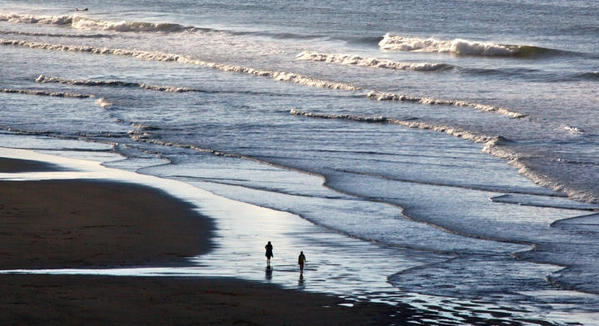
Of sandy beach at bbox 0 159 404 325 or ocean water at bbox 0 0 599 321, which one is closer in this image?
sandy beach at bbox 0 159 404 325

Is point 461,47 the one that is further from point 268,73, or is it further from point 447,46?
point 268,73

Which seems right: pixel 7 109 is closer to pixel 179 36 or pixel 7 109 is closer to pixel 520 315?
pixel 520 315

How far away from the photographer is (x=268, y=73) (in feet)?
131

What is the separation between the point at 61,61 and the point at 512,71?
17320 mm

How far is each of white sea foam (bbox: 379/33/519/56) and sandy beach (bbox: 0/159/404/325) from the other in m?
29.9

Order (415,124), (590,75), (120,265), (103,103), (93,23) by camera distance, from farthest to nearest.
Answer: (93,23) → (590,75) → (103,103) → (415,124) → (120,265)

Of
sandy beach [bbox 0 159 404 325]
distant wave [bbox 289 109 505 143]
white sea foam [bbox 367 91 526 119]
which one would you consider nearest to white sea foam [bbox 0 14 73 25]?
white sea foam [bbox 367 91 526 119]

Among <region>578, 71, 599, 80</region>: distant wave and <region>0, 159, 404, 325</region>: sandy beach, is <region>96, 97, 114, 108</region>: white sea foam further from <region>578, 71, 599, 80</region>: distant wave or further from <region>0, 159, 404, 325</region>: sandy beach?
<region>578, 71, 599, 80</region>: distant wave

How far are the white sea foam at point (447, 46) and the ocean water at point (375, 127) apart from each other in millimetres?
93

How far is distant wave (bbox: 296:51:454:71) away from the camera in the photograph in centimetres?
4272

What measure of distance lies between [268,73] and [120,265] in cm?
2527

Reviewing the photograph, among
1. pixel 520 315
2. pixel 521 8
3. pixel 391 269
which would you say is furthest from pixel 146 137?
pixel 521 8

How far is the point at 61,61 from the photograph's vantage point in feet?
146

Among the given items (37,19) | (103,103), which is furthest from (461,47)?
(37,19)
